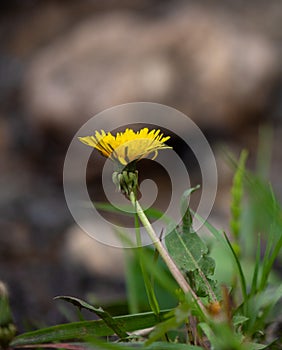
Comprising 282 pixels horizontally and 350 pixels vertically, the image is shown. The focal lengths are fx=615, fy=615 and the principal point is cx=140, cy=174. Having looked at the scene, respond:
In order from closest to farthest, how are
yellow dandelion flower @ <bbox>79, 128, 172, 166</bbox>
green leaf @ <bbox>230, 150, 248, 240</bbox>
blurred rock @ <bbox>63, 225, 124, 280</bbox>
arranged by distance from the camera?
yellow dandelion flower @ <bbox>79, 128, 172, 166</bbox>, green leaf @ <bbox>230, 150, 248, 240</bbox>, blurred rock @ <bbox>63, 225, 124, 280</bbox>

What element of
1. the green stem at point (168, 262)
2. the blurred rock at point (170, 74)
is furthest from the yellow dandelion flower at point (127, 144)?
the blurred rock at point (170, 74)

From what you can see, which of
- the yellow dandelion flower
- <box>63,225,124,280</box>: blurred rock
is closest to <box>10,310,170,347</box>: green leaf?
the yellow dandelion flower

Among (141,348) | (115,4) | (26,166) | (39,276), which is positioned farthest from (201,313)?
(115,4)

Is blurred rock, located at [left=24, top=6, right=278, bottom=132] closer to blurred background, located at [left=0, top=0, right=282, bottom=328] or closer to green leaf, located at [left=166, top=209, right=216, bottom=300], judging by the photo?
blurred background, located at [left=0, top=0, right=282, bottom=328]

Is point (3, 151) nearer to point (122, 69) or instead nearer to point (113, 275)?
point (122, 69)

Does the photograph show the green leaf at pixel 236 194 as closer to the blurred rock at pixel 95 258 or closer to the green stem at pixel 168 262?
the green stem at pixel 168 262
